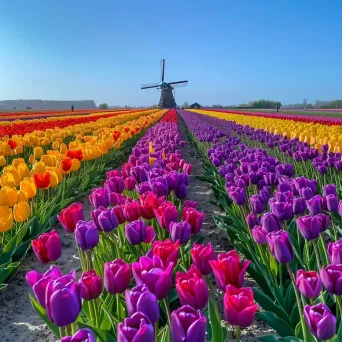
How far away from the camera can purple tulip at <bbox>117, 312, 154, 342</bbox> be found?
3.29ft

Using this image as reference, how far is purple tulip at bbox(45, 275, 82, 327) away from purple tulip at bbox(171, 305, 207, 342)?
32 centimetres

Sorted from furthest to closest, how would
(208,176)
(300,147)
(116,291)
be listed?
(208,176), (300,147), (116,291)

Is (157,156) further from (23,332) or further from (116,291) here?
(116,291)

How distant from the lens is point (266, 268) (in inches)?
102

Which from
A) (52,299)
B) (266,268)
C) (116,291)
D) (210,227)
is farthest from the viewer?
(210,227)

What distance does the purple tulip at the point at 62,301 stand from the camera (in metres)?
1.24

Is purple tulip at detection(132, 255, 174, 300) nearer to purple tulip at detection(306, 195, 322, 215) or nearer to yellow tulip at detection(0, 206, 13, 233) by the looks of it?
purple tulip at detection(306, 195, 322, 215)

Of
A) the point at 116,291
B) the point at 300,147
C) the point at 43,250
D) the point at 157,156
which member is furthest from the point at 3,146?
the point at 116,291

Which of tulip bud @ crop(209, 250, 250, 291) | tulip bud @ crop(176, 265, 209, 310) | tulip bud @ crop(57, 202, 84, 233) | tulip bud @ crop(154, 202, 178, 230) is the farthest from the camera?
tulip bud @ crop(57, 202, 84, 233)

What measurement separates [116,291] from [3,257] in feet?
5.89

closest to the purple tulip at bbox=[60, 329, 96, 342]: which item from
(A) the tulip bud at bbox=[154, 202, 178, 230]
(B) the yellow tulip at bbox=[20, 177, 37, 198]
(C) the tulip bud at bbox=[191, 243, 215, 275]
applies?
(C) the tulip bud at bbox=[191, 243, 215, 275]

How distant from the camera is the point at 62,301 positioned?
4.09 feet

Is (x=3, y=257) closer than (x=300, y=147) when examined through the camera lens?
Yes

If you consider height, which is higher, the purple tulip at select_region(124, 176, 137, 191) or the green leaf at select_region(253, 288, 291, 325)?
the purple tulip at select_region(124, 176, 137, 191)
